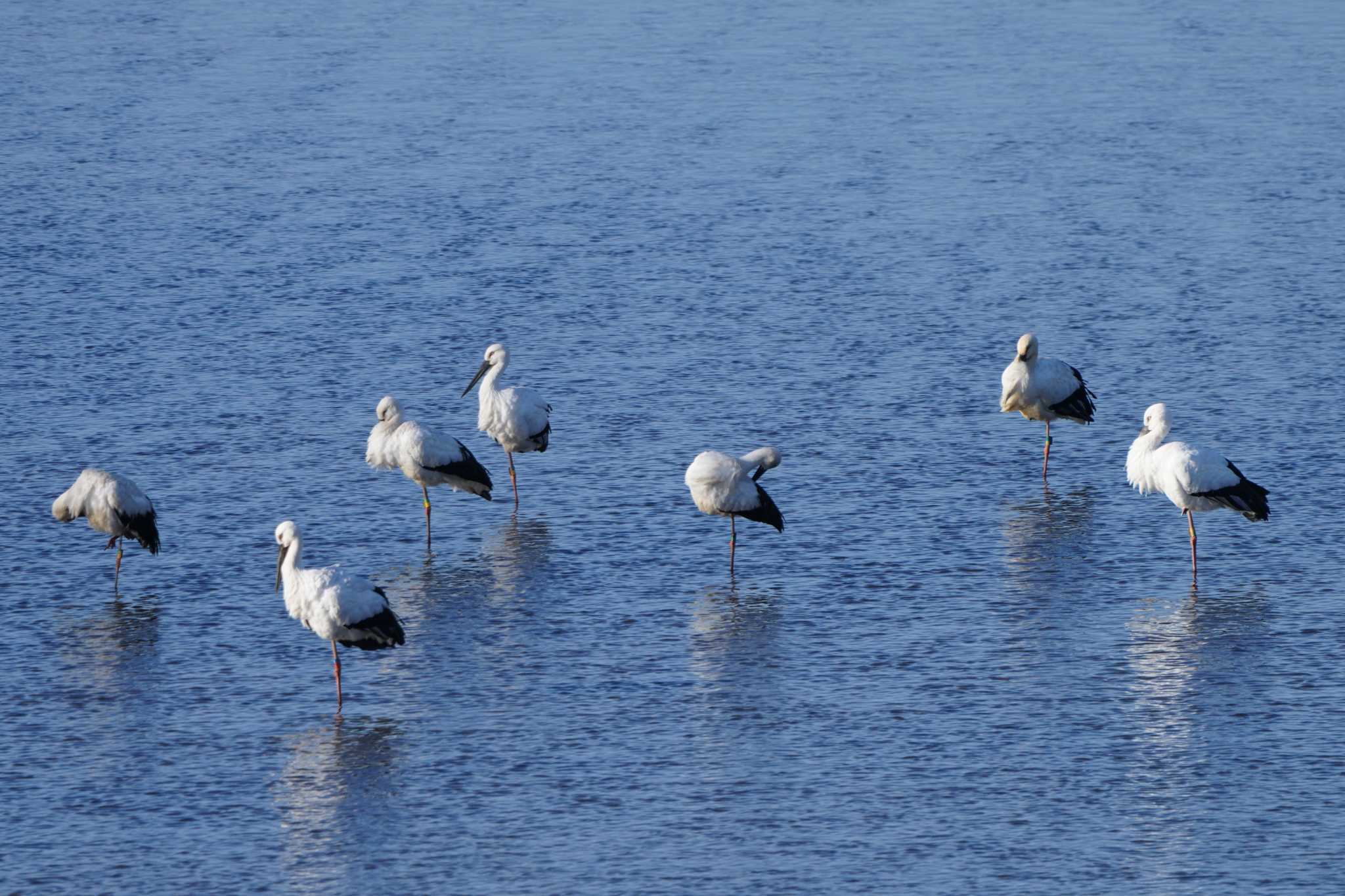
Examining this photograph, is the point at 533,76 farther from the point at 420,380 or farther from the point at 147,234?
the point at 420,380

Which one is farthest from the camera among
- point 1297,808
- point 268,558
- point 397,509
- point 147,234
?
point 147,234

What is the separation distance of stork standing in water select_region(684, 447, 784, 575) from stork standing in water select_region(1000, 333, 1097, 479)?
13.7ft

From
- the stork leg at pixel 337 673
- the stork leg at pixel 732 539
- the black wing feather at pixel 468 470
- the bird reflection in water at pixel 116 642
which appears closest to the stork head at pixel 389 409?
the black wing feather at pixel 468 470

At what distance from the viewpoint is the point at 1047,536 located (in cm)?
2073

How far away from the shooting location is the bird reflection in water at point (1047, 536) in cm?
1967

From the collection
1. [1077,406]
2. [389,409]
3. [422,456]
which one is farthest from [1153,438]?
[389,409]

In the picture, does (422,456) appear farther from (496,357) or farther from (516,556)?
(496,357)

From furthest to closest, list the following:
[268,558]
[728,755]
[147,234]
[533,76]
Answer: [533,76], [147,234], [268,558], [728,755]

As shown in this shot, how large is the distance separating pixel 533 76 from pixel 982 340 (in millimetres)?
18433

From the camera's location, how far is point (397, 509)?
71.9 ft

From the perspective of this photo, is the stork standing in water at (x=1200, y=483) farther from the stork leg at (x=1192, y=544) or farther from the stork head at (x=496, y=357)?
the stork head at (x=496, y=357)

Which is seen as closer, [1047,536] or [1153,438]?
[1153,438]

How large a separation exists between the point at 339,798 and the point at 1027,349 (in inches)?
422

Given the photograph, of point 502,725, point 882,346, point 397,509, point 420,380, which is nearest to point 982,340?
point 882,346
